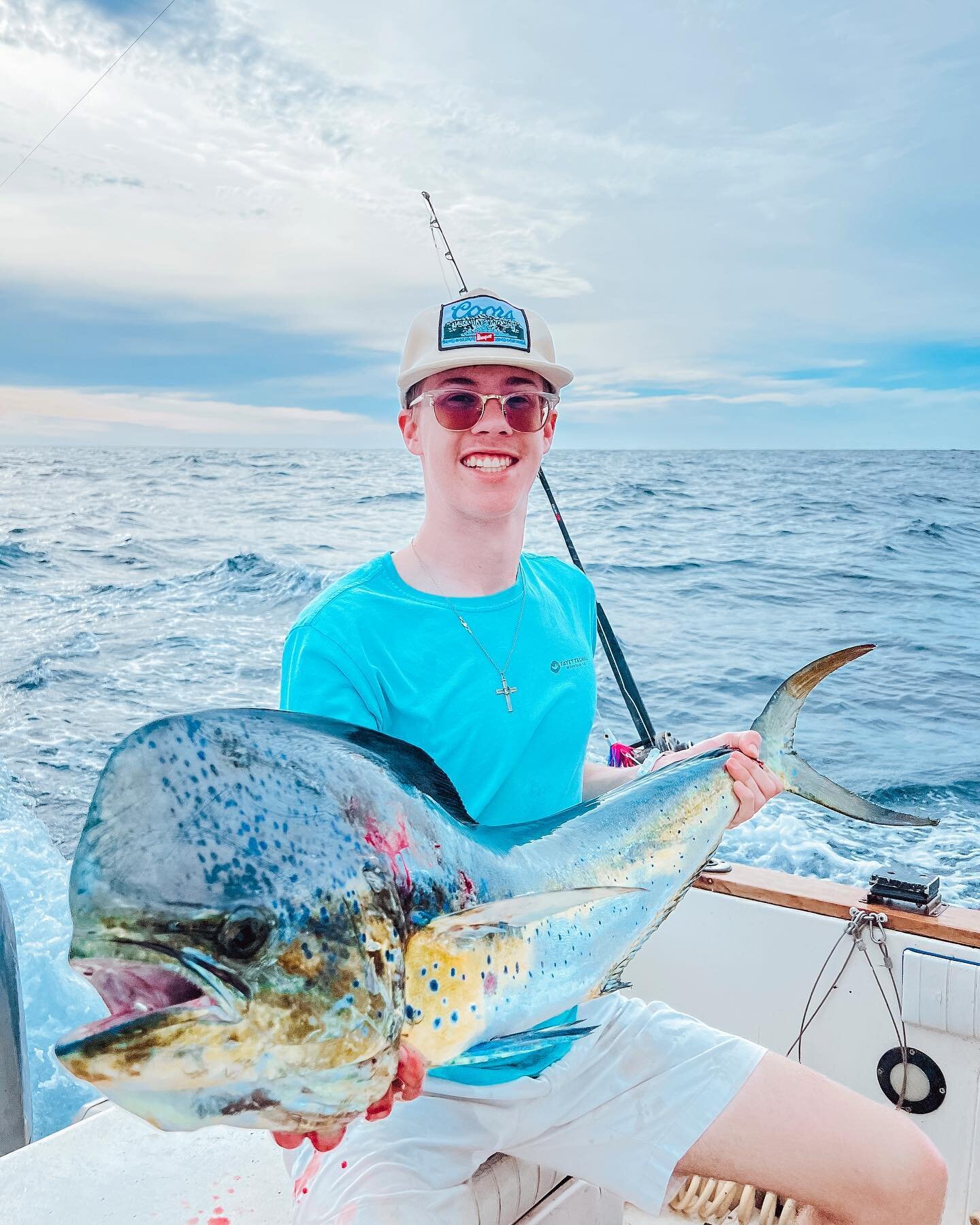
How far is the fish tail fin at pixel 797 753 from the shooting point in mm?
1955

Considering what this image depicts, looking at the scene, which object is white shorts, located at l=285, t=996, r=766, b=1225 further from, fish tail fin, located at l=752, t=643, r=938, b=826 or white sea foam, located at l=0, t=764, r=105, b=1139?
white sea foam, located at l=0, t=764, r=105, b=1139

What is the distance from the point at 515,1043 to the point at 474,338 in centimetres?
127

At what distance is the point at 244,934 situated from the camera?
1060 millimetres

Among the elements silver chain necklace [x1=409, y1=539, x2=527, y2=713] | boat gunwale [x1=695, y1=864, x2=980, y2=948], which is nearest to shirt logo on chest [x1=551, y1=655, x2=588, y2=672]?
silver chain necklace [x1=409, y1=539, x2=527, y2=713]

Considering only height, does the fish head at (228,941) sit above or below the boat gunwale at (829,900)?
above

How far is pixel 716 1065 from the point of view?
1888 millimetres

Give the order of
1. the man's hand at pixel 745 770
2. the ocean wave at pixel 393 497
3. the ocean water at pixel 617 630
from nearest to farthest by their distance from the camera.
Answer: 1. the man's hand at pixel 745 770
2. the ocean water at pixel 617 630
3. the ocean wave at pixel 393 497

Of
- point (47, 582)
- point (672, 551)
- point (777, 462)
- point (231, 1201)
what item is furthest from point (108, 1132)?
point (777, 462)

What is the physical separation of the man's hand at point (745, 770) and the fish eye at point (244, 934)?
0.97 meters

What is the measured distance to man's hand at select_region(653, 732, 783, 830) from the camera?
73.1 inches

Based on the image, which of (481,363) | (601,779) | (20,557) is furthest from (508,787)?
(20,557)

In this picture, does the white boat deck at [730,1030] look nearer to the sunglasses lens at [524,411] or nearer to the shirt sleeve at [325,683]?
the shirt sleeve at [325,683]

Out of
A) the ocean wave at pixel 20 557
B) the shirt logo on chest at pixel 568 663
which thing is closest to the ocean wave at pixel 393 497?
the ocean wave at pixel 20 557

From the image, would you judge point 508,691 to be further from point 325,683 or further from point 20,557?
point 20,557
